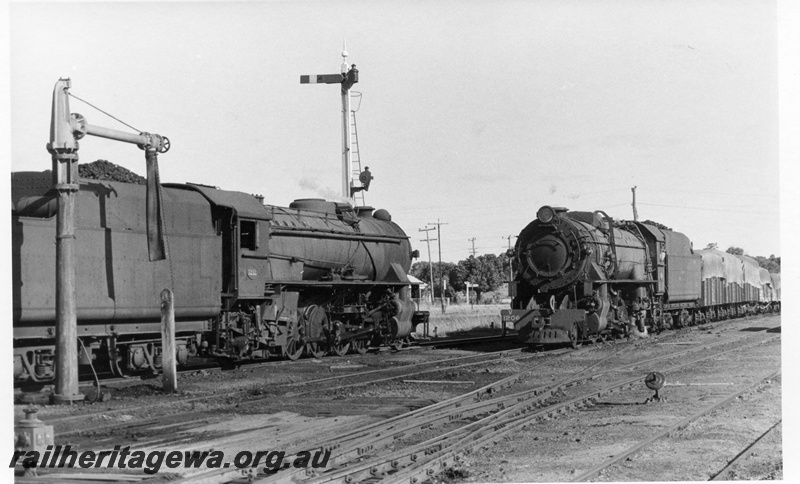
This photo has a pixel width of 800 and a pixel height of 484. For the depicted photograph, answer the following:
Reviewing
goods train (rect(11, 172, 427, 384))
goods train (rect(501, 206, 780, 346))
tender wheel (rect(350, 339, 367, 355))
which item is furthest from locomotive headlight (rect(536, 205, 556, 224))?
tender wheel (rect(350, 339, 367, 355))

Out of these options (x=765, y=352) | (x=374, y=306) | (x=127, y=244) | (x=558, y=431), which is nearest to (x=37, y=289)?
(x=127, y=244)

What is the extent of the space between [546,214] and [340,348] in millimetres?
6976

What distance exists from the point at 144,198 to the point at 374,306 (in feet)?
31.6

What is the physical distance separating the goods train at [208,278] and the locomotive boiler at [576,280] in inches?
136

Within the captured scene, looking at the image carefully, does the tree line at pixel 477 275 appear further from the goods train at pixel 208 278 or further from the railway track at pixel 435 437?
the railway track at pixel 435 437

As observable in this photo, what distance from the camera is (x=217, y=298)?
1636 cm

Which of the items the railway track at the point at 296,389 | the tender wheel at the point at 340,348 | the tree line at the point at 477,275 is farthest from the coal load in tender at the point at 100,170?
the tree line at the point at 477,275

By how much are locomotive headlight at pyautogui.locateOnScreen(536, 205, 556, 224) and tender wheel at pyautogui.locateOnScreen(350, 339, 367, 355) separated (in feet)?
20.3

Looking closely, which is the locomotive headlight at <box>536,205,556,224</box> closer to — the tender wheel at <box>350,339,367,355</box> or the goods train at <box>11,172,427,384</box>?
the goods train at <box>11,172,427,384</box>

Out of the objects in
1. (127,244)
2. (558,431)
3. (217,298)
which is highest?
(127,244)

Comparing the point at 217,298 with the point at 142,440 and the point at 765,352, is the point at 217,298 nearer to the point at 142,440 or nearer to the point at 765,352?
the point at 142,440

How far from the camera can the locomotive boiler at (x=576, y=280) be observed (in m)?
22.5

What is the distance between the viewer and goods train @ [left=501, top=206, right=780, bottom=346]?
2262cm

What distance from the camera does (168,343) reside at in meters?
14.0
